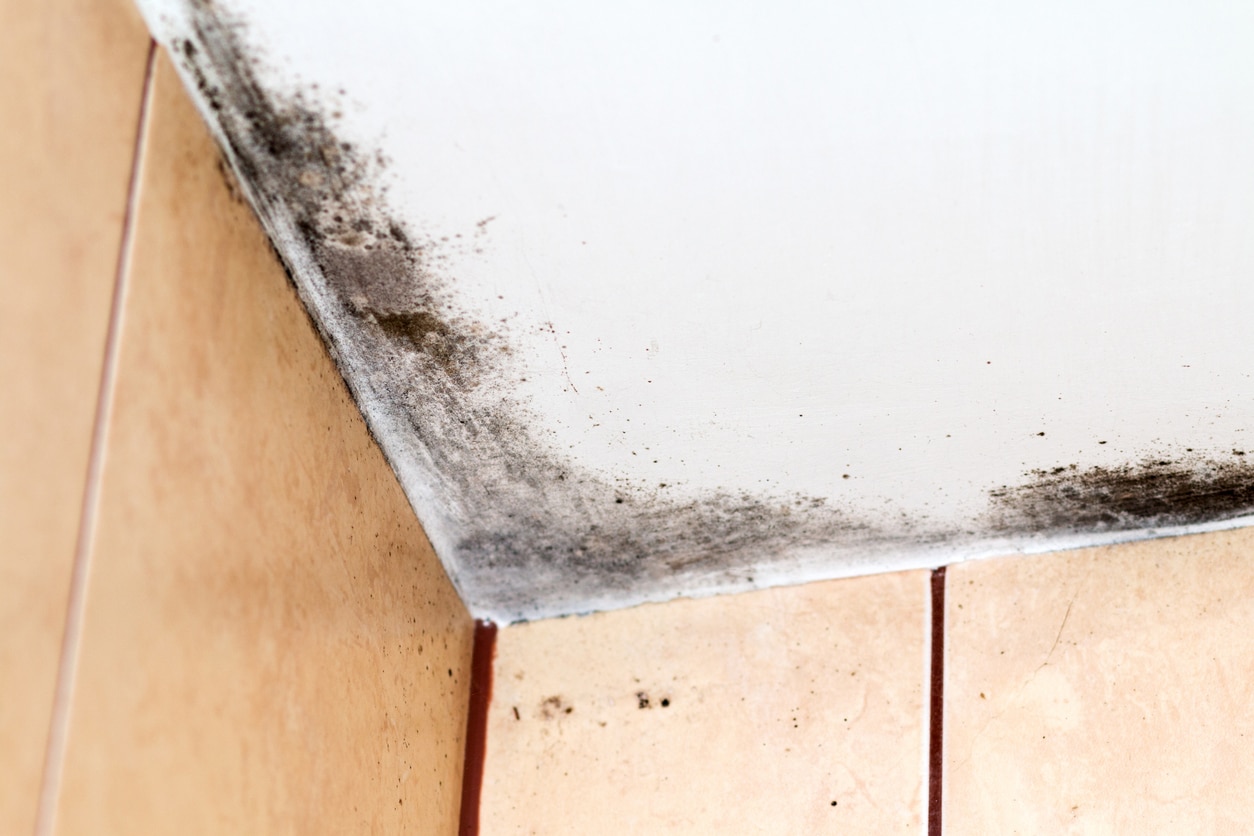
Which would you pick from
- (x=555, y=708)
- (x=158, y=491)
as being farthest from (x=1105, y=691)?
(x=158, y=491)

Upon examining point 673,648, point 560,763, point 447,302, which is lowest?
point 560,763

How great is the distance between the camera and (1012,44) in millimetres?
667

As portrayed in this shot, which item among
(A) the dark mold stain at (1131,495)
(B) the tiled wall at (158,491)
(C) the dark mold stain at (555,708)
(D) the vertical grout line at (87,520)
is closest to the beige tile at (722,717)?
(C) the dark mold stain at (555,708)

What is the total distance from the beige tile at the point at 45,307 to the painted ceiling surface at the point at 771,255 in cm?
9

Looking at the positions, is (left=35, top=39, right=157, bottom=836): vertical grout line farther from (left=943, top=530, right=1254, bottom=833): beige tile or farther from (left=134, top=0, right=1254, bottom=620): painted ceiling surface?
(left=943, top=530, right=1254, bottom=833): beige tile

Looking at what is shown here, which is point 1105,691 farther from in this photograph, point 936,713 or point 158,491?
point 158,491

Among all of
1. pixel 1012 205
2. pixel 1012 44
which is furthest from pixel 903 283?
pixel 1012 44

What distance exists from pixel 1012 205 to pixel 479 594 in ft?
2.16

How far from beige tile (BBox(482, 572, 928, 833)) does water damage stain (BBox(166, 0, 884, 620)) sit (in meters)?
0.05

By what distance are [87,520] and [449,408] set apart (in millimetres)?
414

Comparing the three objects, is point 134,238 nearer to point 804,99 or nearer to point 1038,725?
point 804,99

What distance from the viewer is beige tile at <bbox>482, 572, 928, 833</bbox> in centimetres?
105

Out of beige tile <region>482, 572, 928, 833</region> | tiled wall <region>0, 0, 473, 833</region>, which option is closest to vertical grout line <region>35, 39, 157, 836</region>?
tiled wall <region>0, 0, 473, 833</region>

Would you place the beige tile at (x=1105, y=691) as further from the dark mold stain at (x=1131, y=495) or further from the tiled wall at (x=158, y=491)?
the tiled wall at (x=158, y=491)
